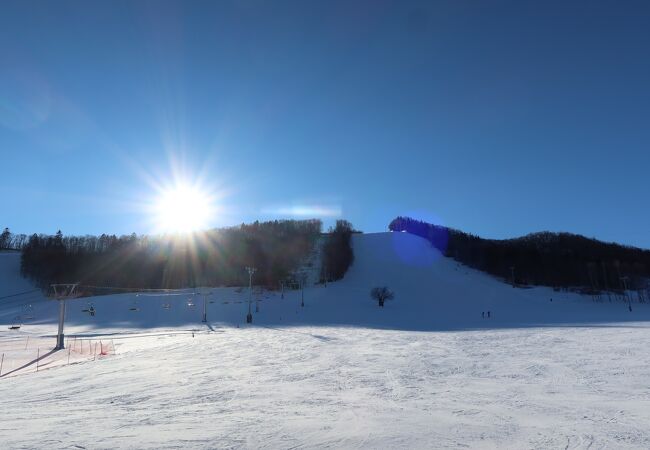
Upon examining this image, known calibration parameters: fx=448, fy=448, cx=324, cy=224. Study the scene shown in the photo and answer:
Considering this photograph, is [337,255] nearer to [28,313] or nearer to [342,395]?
[28,313]

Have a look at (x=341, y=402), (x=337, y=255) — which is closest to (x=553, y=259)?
(x=337, y=255)

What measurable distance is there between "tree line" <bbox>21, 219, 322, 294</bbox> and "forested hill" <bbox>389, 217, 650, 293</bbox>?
41.4 meters

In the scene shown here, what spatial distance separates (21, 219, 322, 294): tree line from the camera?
104 m

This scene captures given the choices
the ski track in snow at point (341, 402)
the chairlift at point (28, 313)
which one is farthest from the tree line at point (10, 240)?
the ski track in snow at point (341, 402)

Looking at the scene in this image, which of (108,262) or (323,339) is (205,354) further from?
(108,262)

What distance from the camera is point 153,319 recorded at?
55406mm

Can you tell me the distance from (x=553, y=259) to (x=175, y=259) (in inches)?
3823

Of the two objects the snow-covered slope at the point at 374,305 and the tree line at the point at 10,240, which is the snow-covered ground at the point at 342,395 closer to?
the snow-covered slope at the point at 374,305

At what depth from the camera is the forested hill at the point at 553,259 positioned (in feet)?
347

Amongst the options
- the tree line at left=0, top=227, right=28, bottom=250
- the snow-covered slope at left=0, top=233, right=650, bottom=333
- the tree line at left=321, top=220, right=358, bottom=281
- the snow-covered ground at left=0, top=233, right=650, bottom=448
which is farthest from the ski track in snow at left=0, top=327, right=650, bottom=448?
the tree line at left=0, top=227, right=28, bottom=250

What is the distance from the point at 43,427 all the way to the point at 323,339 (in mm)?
19952

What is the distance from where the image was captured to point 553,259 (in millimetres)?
116438

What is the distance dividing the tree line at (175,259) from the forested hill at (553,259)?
1629 inches

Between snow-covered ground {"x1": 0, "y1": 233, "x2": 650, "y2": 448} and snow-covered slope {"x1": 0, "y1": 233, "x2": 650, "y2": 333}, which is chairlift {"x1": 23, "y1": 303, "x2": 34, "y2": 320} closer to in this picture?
snow-covered slope {"x1": 0, "y1": 233, "x2": 650, "y2": 333}
